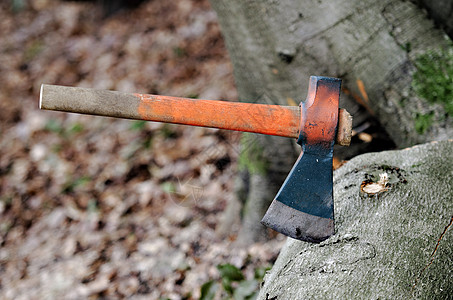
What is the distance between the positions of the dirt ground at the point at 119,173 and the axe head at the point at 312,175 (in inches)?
41.2

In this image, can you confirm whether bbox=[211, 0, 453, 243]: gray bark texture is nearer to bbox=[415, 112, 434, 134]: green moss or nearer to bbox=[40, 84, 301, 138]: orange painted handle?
bbox=[415, 112, 434, 134]: green moss

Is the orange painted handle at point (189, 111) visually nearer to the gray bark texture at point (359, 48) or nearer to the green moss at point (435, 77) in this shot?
the gray bark texture at point (359, 48)

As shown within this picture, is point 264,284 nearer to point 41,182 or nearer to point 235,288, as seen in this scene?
point 235,288

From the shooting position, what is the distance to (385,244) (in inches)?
53.4

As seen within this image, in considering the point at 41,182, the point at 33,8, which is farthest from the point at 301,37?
the point at 33,8

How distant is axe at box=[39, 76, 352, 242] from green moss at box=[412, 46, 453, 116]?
2.79 ft

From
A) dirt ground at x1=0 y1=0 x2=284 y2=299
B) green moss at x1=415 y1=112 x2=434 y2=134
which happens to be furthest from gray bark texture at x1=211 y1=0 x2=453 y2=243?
dirt ground at x1=0 y1=0 x2=284 y2=299

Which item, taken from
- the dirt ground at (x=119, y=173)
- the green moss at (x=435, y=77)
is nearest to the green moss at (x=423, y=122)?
the green moss at (x=435, y=77)

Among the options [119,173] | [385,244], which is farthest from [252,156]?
[119,173]

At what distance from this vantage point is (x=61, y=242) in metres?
3.30

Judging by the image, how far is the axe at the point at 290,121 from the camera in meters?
1.48

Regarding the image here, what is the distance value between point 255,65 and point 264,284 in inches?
52.8

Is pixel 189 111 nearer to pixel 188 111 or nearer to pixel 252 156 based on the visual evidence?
pixel 188 111

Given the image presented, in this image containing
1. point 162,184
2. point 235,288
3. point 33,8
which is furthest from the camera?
point 33,8
